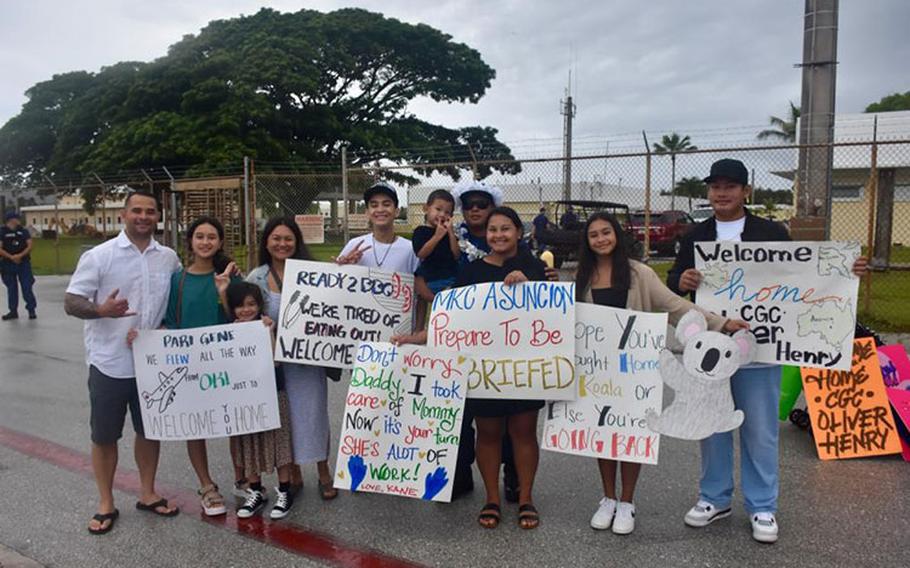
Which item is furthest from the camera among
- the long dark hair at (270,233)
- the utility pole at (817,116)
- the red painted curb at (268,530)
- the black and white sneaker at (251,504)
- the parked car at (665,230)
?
the parked car at (665,230)

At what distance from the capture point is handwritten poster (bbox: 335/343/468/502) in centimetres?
376

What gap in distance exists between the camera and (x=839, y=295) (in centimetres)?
360

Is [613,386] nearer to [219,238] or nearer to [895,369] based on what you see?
[219,238]

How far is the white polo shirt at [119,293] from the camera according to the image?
144 inches

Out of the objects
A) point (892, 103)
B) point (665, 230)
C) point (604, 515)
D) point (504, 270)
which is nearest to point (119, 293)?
point (504, 270)

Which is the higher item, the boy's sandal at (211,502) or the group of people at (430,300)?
the group of people at (430,300)

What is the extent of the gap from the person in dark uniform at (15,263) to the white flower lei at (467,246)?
999 centimetres

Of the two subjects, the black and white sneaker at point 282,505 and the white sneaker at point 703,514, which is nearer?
the white sneaker at point 703,514

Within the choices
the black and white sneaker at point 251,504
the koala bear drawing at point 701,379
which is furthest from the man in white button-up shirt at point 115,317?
the koala bear drawing at point 701,379

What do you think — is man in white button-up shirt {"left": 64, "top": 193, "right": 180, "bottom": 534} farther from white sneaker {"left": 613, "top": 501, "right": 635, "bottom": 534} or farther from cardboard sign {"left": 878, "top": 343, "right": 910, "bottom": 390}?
cardboard sign {"left": 878, "top": 343, "right": 910, "bottom": 390}

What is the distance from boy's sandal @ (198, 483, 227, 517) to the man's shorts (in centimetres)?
58

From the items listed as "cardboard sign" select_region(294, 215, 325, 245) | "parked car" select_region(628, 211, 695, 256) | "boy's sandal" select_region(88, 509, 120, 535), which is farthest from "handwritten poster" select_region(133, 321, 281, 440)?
"parked car" select_region(628, 211, 695, 256)

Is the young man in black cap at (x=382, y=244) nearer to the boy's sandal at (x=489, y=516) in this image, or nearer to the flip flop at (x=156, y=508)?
the boy's sandal at (x=489, y=516)

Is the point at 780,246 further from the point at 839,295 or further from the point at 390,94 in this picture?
the point at 390,94
